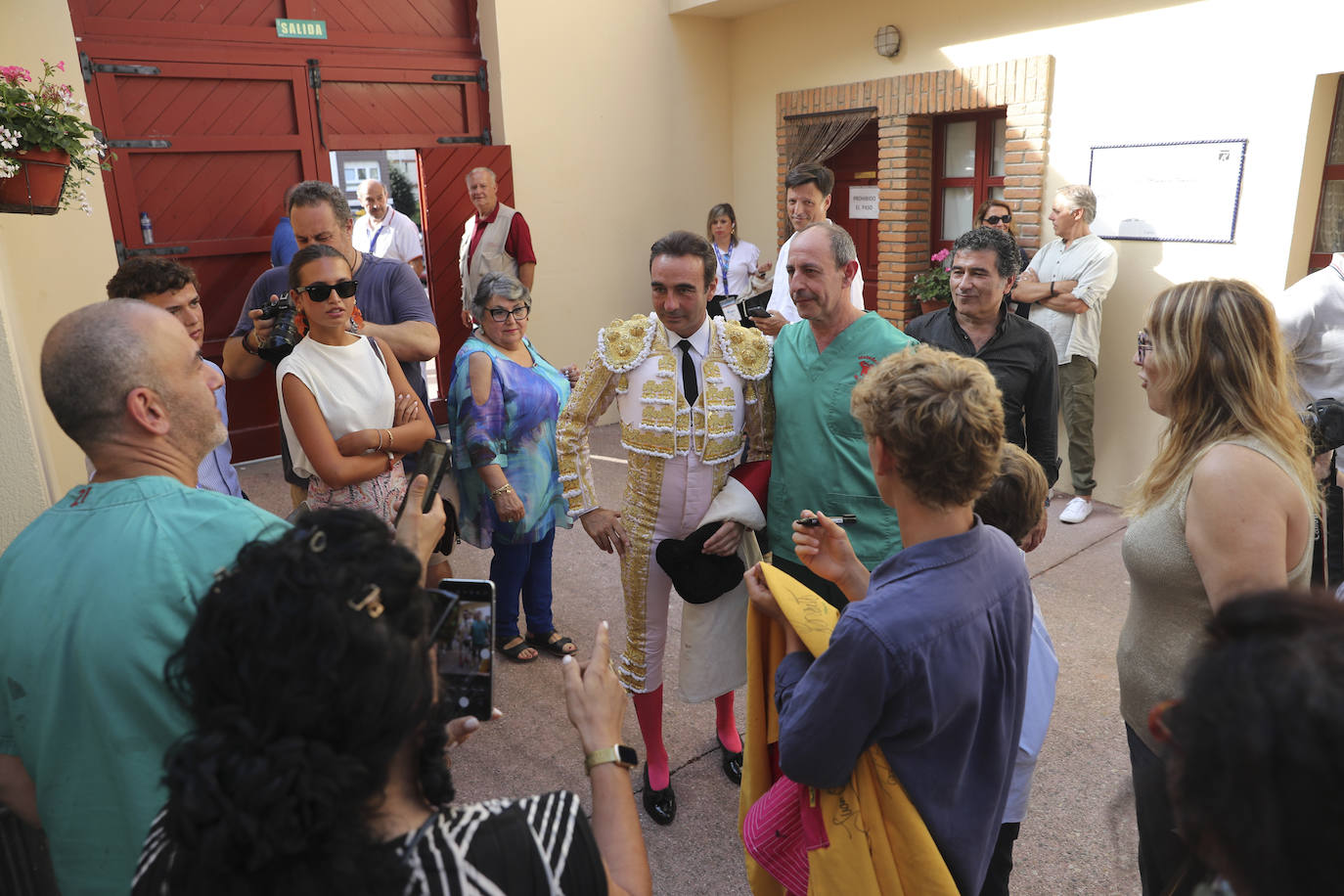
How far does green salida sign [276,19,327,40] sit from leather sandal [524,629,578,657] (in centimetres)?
522

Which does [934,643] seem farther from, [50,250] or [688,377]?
[50,250]

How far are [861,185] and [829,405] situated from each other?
5729mm

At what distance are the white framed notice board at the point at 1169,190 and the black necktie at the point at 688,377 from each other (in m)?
4.08

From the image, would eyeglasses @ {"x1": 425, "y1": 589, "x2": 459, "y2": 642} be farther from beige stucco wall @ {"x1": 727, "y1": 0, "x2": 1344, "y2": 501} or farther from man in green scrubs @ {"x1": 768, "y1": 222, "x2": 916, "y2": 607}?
beige stucco wall @ {"x1": 727, "y1": 0, "x2": 1344, "y2": 501}

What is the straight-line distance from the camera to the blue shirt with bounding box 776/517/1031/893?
55.4 inches

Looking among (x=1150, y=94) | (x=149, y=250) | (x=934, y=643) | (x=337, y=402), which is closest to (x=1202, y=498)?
(x=934, y=643)

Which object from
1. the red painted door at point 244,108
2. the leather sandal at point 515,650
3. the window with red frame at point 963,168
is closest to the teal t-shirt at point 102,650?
the leather sandal at point 515,650

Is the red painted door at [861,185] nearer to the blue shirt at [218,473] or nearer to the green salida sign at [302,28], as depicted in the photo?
the green salida sign at [302,28]

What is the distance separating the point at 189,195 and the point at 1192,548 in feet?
22.4

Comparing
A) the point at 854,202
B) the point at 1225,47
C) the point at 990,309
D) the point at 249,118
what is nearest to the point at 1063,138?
the point at 1225,47

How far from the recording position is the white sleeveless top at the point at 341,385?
8.89ft

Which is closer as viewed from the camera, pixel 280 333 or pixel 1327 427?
pixel 280 333

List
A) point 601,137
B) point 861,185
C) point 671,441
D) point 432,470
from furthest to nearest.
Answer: point 601,137 → point 861,185 → point 671,441 → point 432,470

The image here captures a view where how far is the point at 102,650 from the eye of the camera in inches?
48.8
